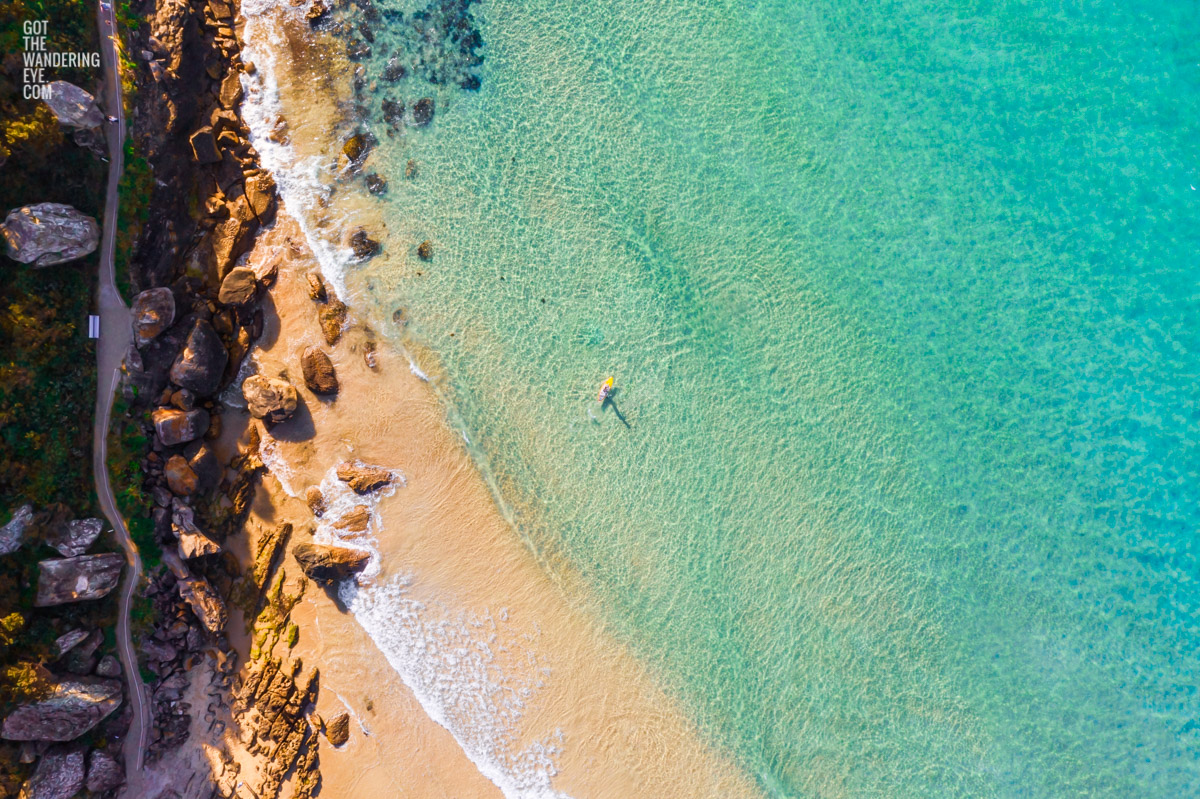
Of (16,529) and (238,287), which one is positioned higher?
(238,287)

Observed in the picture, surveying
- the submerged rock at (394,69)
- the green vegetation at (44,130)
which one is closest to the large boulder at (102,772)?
the green vegetation at (44,130)

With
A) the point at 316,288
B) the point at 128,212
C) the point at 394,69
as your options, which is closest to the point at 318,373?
the point at 316,288

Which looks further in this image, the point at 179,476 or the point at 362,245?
the point at 362,245

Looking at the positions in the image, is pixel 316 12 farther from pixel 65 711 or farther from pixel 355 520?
pixel 65 711

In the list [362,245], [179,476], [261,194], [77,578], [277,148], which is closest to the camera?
[77,578]

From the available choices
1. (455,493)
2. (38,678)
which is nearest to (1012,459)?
(455,493)

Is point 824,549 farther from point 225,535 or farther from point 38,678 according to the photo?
point 38,678

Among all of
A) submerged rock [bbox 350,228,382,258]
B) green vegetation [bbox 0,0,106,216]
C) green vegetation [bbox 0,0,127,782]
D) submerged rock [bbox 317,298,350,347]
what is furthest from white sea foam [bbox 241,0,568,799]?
green vegetation [bbox 0,0,106,216]

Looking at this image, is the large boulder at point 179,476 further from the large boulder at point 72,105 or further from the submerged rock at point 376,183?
the submerged rock at point 376,183
